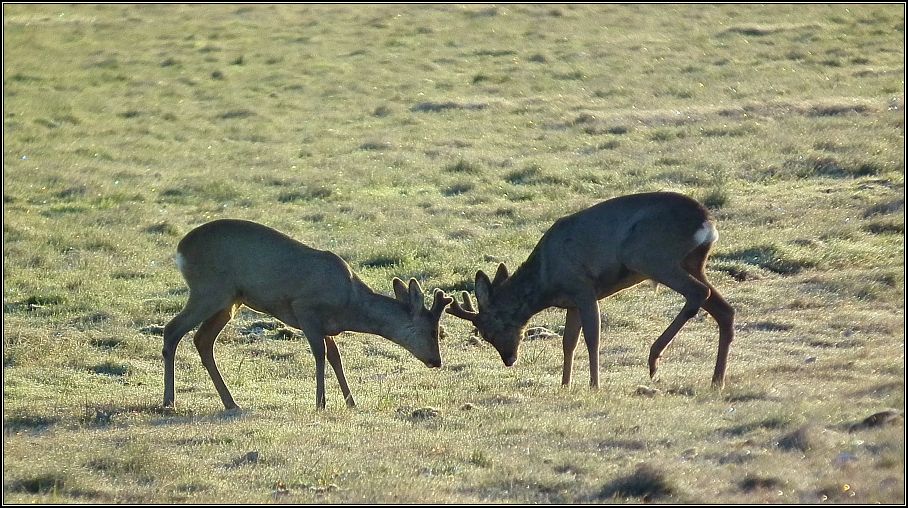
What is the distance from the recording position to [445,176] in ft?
69.5

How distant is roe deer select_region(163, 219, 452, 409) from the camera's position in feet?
38.0

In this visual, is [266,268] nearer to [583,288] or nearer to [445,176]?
[583,288]

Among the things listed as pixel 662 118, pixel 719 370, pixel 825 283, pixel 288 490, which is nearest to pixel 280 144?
pixel 662 118

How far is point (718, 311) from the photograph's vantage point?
11.1 meters

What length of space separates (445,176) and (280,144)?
4449 millimetres

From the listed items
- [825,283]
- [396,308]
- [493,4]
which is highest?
[396,308]

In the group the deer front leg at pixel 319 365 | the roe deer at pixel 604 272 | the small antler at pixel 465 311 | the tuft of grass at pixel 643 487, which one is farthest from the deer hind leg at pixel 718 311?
the deer front leg at pixel 319 365

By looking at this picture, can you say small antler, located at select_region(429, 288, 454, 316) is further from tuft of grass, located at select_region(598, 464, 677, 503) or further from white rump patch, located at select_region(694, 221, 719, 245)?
tuft of grass, located at select_region(598, 464, 677, 503)

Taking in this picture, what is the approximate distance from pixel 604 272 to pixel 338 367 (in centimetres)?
240

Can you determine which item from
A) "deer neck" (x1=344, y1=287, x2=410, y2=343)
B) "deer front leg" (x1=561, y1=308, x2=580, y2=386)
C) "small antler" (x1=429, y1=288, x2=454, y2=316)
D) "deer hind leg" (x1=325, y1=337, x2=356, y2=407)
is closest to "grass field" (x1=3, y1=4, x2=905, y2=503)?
"deer hind leg" (x1=325, y1=337, x2=356, y2=407)

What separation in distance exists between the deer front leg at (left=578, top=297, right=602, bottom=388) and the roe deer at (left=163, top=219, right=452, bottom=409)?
46.9 inches

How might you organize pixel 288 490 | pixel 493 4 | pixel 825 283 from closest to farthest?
pixel 288 490 < pixel 825 283 < pixel 493 4

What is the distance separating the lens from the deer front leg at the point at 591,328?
1139 centimetres

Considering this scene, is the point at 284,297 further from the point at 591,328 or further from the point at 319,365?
the point at 591,328
